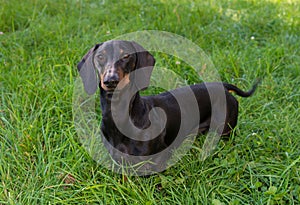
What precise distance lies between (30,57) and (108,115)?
5.09ft

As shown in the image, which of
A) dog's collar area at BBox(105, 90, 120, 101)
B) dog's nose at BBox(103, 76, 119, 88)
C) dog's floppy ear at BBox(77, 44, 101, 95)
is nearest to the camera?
dog's nose at BBox(103, 76, 119, 88)

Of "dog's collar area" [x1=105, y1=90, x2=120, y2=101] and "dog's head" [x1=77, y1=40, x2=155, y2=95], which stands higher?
"dog's head" [x1=77, y1=40, x2=155, y2=95]

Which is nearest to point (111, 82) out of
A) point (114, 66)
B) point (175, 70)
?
point (114, 66)

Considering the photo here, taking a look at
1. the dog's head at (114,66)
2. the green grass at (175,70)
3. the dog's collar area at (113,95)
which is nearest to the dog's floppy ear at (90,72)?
the dog's head at (114,66)

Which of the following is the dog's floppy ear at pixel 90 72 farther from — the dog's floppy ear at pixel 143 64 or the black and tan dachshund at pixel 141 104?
the dog's floppy ear at pixel 143 64

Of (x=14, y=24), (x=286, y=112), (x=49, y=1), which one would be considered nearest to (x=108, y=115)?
(x=286, y=112)

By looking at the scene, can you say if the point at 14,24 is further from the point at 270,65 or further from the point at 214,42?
the point at 270,65

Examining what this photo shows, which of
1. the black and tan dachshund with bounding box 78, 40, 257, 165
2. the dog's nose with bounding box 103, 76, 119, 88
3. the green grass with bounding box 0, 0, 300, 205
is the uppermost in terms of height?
the dog's nose with bounding box 103, 76, 119, 88

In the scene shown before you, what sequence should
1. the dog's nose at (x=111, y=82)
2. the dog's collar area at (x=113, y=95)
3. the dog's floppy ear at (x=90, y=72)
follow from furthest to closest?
the dog's floppy ear at (x=90, y=72)
the dog's collar area at (x=113, y=95)
the dog's nose at (x=111, y=82)

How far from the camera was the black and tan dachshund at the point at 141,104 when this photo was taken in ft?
6.86

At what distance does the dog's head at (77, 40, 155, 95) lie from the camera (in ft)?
6.58

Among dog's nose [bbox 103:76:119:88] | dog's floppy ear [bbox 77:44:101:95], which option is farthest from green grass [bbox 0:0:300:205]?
dog's nose [bbox 103:76:119:88]

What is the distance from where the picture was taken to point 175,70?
328 cm

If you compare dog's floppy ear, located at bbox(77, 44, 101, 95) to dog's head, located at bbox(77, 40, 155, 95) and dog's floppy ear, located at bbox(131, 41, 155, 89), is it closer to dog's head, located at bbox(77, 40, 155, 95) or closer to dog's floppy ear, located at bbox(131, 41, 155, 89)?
dog's head, located at bbox(77, 40, 155, 95)
